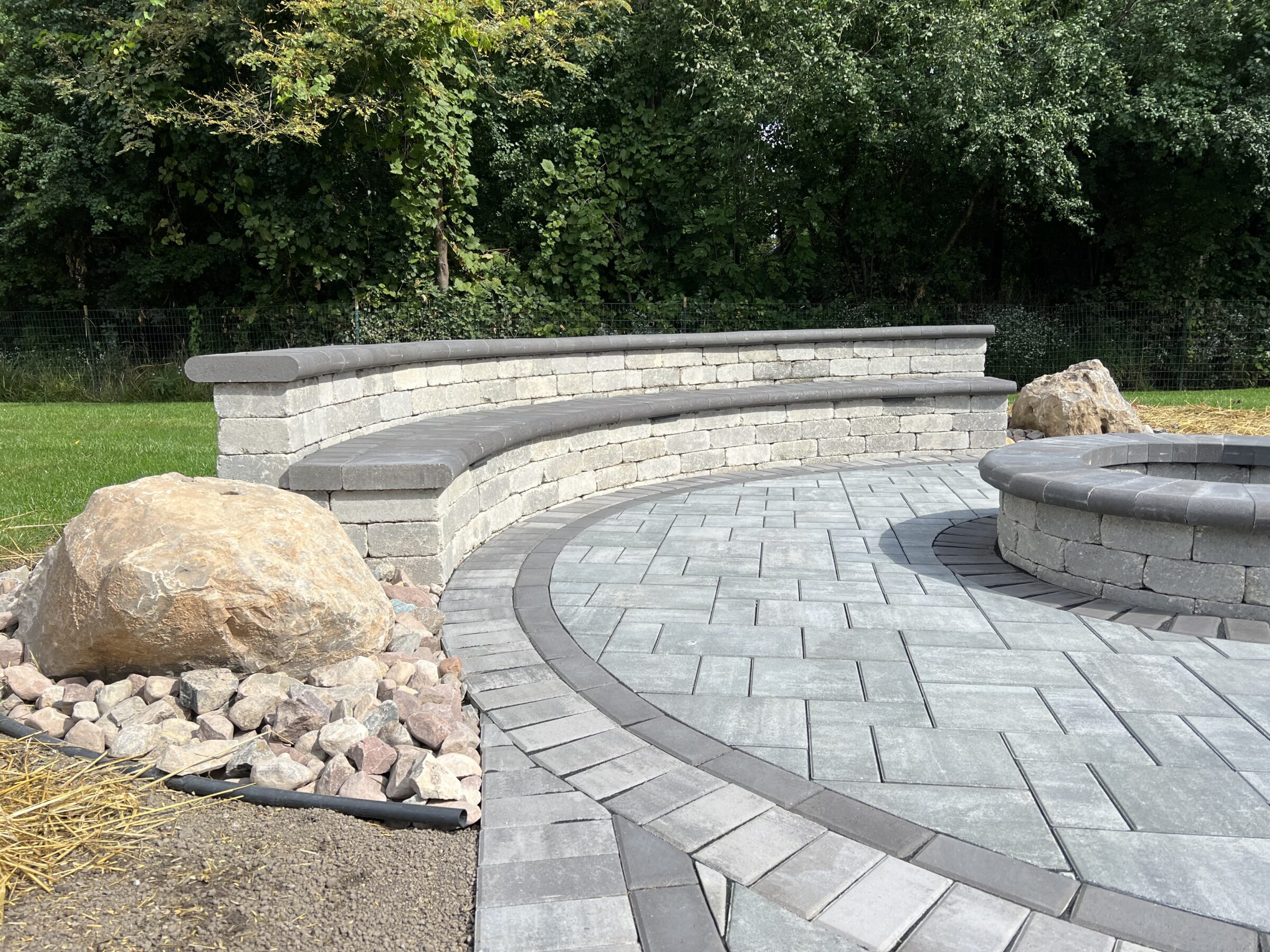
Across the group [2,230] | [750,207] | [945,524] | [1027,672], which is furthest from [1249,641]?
[2,230]

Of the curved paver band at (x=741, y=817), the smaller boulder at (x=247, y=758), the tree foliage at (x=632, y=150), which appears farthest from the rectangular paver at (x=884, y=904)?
the tree foliage at (x=632, y=150)

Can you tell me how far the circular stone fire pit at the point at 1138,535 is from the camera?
4.01m

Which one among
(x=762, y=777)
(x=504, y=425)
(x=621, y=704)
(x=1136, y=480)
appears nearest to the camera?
(x=762, y=777)

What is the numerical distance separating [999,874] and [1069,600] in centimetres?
252

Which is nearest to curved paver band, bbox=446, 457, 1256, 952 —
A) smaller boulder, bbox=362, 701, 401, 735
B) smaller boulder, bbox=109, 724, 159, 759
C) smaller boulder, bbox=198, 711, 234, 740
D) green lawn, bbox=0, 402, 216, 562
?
smaller boulder, bbox=362, 701, 401, 735

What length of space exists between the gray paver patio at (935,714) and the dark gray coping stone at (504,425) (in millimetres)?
915

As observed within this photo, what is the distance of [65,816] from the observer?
2459 millimetres

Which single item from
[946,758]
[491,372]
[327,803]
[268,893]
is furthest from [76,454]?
[946,758]

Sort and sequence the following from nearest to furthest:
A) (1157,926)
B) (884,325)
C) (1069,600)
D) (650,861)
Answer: (1157,926) < (650,861) < (1069,600) < (884,325)

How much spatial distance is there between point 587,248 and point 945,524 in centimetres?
1074

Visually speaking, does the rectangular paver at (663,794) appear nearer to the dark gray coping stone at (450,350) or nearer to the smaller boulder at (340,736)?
the smaller boulder at (340,736)

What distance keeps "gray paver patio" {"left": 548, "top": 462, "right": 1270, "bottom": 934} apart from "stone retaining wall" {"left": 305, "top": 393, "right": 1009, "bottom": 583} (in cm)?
73

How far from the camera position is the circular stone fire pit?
4012 millimetres

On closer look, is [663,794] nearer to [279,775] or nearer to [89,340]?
[279,775]
